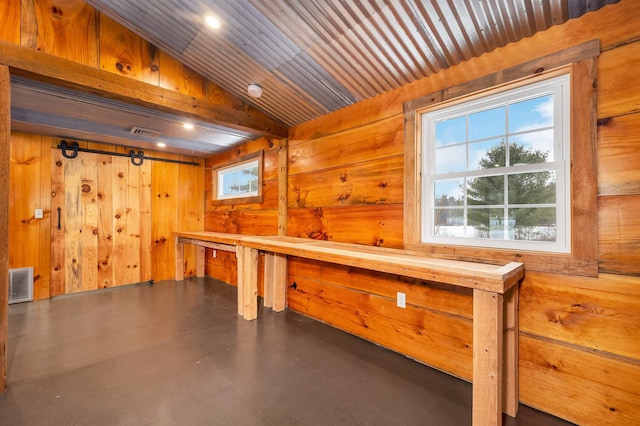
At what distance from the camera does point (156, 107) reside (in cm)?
230

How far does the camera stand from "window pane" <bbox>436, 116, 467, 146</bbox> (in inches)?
76.4

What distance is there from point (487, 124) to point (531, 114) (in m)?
0.24

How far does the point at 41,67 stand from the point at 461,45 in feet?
8.75

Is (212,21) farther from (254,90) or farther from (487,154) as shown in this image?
(487,154)

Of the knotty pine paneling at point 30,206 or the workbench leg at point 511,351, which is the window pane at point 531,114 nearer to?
the workbench leg at point 511,351

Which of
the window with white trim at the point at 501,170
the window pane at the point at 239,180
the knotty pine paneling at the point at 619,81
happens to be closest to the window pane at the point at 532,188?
the window with white trim at the point at 501,170

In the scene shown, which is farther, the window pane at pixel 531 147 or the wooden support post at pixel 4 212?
the wooden support post at pixel 4 212

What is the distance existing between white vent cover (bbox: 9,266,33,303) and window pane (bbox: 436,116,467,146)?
16.0 ft

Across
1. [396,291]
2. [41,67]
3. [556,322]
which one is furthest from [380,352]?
[41,67]

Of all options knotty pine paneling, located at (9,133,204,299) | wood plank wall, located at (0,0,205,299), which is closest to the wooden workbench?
wood plank wall, located at (0,0,205,299)

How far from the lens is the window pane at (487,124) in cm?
177

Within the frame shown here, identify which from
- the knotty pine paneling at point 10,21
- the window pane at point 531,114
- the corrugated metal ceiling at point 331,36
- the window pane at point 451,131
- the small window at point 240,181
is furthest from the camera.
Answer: the small window at point 240,181

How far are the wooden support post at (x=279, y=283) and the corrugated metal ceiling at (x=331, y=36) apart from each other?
5.54 feet

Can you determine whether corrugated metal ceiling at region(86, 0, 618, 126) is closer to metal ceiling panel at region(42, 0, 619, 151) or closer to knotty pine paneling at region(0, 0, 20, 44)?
metal ceiling panel at region(42, 0, 619, 151)
